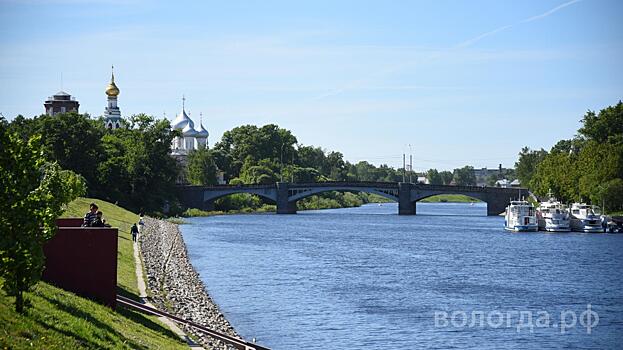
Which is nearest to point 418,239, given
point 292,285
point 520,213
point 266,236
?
point 266,236

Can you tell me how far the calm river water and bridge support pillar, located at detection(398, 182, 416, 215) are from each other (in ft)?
175

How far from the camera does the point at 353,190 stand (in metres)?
150

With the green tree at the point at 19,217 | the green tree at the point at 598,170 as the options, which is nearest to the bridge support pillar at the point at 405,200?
the green tree at the point at 598,170

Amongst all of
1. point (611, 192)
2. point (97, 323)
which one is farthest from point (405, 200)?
point (97, 323)

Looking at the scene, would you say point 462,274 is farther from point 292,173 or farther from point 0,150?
point 292,173

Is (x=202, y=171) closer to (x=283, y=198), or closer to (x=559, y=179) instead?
(x=283, y=198)

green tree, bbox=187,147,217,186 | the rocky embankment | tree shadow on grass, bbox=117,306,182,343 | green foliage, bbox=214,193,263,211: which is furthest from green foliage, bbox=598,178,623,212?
tree shadow on grass, bbox=117,306,182,343

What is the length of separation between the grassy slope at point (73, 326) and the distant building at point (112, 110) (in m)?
143

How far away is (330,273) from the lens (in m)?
58.8

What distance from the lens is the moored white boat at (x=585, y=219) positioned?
10575cm

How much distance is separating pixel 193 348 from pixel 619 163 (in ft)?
309

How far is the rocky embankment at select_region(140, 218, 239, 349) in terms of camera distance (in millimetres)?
36184

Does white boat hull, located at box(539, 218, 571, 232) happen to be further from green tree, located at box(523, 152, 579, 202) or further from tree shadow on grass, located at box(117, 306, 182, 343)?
tree shadow on grass, located at box(117, 306, 182, 343)

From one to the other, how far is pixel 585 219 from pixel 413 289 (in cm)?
6047
